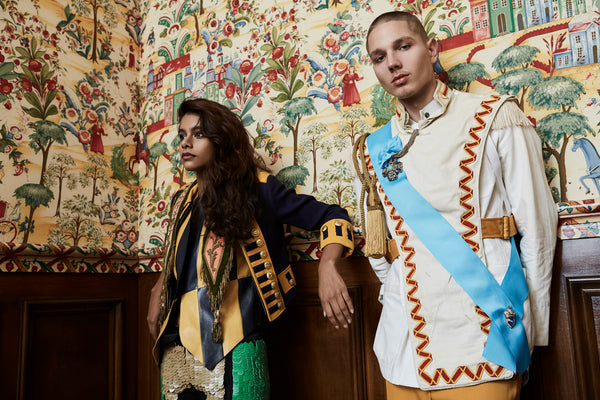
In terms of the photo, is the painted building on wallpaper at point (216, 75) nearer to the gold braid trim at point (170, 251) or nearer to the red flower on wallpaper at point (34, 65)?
the gold braid trim at point (170, 251)

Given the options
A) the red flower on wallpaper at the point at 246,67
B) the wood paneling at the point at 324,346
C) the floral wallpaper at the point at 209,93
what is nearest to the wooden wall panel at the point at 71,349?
the floral wallpaper at the point at 209,93

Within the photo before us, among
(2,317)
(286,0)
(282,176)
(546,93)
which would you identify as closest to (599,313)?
(546,93)

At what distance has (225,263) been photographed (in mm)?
1492

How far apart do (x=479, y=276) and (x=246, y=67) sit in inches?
56.4

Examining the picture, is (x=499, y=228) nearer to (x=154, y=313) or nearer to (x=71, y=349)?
(x=154, y=313)

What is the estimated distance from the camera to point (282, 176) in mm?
1869

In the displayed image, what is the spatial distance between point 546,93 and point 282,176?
992 millimetres

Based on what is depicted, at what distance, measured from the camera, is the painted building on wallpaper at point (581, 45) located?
4.28ft

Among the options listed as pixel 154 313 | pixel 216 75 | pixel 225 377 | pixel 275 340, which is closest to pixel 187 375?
pixel 225 377

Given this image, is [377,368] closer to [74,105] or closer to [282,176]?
[282,176]

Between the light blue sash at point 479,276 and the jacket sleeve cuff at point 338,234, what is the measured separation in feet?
0.86

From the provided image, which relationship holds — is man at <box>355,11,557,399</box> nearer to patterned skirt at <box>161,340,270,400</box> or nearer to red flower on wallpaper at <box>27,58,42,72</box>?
patterned skirt at <box>161,340,270,400</box>

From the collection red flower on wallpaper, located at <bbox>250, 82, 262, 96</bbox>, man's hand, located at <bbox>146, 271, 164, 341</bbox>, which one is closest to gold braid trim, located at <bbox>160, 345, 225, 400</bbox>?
man's hand, located at <bbox>146, 271, 164, 341</bbox>

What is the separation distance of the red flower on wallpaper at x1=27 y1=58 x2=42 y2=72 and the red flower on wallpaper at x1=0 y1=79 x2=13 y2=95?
14 cm
